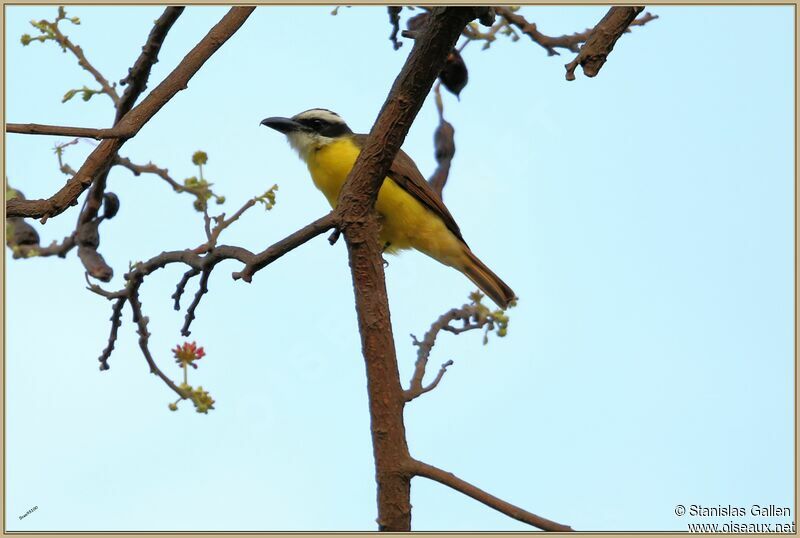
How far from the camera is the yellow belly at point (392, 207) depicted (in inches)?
187

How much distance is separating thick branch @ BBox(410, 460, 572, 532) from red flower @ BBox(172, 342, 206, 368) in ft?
2.97

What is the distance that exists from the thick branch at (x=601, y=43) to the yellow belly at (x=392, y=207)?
7.46 ft

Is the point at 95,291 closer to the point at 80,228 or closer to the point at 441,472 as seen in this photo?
the point at 80,228

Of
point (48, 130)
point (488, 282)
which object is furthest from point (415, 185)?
point (48, 130)

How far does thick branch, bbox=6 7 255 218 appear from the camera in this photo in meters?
2.40

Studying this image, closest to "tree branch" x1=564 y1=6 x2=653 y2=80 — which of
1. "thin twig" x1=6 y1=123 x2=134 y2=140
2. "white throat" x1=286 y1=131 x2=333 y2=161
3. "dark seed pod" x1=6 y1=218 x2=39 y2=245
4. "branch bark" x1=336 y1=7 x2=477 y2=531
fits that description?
"branch bark" x1=336 y1=7 x2=477 y2=531

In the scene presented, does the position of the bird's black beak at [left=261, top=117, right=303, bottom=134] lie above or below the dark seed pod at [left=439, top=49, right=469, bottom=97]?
above

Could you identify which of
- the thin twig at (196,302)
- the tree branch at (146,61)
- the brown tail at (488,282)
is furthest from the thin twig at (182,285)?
the brown tail at (488,282)

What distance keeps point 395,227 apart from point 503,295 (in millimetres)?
864

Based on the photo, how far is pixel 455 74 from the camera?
14.3 ft

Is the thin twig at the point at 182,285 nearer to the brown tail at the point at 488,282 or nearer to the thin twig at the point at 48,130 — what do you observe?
the thin twig at the point at 48,130

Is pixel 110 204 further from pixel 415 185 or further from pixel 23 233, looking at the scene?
pixel 415 185

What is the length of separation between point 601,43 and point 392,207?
2.36 m

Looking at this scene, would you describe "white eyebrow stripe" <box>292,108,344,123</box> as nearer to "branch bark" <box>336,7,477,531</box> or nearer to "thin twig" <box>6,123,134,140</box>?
"branch bark" <box>336,7,477,531</box>
